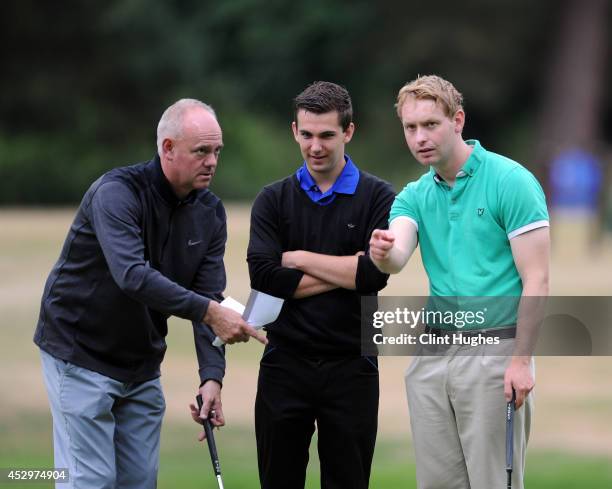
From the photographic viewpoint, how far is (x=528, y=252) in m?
4.69

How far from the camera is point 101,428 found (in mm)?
5027

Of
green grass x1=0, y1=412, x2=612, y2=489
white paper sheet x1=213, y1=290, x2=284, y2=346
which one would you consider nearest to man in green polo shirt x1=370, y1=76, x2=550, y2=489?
white paper sheet x1=213, y1=290, x2=284, y2=346

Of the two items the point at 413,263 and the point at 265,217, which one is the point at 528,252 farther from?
the point at 413,263

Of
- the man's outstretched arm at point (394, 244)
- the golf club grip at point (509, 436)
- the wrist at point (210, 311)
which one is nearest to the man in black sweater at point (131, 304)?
the wrist at point (210, 311)

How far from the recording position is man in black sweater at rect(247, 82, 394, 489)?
5184 millimetres

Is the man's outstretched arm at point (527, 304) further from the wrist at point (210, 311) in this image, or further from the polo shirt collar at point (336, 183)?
A: the wrist at point (210, 311)

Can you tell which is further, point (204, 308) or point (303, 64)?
point (303, 64)

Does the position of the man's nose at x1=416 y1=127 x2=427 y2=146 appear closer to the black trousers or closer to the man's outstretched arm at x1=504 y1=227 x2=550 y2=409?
the man's outstretched arm at x1=504 y1=227 x2=550 y2=409

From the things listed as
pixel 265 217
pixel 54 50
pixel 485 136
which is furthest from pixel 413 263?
pixel 485 136

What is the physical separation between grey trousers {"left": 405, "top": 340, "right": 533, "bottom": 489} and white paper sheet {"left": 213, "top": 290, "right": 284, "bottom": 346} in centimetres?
66

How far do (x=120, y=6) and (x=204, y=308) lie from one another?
34.7 meters

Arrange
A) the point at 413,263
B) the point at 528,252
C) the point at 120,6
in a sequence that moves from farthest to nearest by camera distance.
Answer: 1. the point at 120,6
2. the point at 413,263
3. the point at 528,252

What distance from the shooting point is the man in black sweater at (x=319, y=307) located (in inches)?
204

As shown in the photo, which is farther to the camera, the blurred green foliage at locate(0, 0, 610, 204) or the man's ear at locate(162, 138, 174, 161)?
the blurred green foliage at locate(0, 0, 610, 204)
